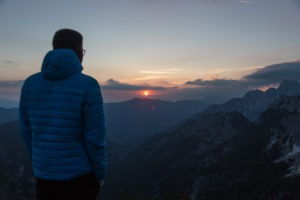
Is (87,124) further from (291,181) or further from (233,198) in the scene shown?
(233,198)

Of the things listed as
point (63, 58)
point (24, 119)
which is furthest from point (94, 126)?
point (24, 119)

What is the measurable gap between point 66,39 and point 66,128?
1831 mm

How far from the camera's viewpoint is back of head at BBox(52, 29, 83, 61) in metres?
4.29

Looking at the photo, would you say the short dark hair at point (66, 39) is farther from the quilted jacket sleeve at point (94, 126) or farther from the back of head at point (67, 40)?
the quilted jacket sleeve at point (94, 126)

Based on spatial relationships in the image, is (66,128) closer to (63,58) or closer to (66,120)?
(66,120)

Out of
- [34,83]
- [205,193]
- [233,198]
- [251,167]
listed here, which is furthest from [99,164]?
[251,167]

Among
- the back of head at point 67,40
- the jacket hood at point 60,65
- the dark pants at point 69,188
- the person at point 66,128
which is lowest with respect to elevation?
the dark pants at point 69,188

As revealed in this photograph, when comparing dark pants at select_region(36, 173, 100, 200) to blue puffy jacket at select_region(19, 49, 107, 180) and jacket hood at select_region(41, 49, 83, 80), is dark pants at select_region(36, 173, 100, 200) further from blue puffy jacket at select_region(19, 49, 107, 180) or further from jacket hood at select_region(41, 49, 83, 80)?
jacket hood at select_region(41, 49, 83, 80)

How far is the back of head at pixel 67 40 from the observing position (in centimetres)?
429

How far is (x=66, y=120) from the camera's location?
381 cm

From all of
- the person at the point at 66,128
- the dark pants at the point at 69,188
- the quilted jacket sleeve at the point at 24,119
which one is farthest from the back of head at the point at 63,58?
the dark pants at the point at 69,188

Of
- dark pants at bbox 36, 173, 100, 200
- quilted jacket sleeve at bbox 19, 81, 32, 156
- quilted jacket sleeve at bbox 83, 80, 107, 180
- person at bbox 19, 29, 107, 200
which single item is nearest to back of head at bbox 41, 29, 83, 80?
person at bbox 19, 29, 107, 200

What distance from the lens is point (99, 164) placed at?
159 inches

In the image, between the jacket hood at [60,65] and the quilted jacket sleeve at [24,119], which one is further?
the quilted jacket sleeve at [24,119]
